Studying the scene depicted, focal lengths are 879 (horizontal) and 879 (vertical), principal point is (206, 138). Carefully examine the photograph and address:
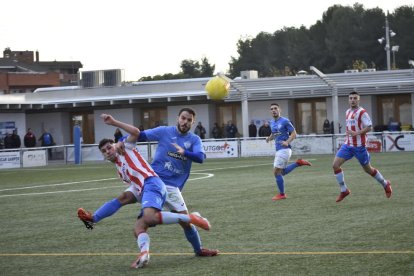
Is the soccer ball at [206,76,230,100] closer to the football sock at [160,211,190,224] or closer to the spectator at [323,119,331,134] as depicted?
the football sock at [160,211,190,224]

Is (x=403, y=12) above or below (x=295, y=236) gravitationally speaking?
above

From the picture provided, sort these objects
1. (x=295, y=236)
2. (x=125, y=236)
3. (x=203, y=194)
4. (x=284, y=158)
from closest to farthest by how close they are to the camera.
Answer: (x=295, y=236)
(x=125, y=236)
(x=284, y=158)
(x=203, y=194)

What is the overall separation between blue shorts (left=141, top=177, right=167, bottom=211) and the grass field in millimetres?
713

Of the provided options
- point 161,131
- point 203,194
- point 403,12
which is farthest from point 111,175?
point 403,12

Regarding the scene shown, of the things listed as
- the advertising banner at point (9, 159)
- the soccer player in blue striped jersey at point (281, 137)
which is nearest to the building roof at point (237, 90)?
the advertising banner at point (9, 159)

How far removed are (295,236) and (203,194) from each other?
8.48m

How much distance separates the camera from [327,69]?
109 metres

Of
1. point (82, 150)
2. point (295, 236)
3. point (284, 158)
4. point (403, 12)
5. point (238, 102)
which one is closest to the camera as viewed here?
point (295, 236)

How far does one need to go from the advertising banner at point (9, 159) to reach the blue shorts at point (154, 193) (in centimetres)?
3184

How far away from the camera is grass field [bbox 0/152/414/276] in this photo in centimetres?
985

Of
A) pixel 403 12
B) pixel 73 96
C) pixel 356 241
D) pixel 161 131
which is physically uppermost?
pixel 403 12

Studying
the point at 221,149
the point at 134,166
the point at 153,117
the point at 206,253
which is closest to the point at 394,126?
the point at 221,149

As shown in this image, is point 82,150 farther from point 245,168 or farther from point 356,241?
point 356,241

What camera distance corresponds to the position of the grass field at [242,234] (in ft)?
32.3
